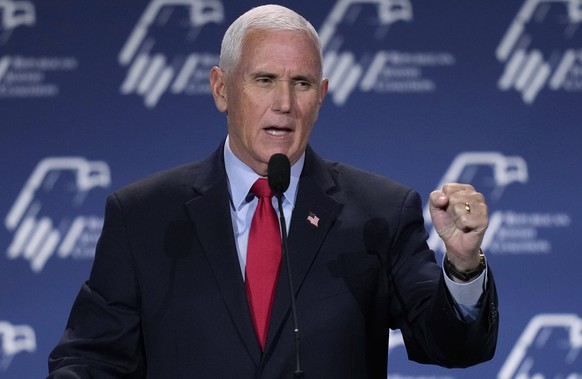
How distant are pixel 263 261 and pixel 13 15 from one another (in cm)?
228

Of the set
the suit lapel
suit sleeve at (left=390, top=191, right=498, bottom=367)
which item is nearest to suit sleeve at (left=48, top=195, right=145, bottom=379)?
the suit lapel

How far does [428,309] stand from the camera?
6.48ft

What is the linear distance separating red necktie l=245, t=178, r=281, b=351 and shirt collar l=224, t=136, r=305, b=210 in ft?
0.17

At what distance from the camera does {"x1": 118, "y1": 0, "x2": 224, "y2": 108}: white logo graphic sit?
396 centimetres

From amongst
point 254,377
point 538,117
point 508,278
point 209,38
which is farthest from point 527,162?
point 254,377

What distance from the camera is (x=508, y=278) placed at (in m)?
3.96

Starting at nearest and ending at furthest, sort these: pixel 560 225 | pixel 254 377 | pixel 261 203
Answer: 1. pixel 254 377
2. pixel 261 203
3. pixel 560 225

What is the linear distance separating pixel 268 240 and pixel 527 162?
82.4 inches

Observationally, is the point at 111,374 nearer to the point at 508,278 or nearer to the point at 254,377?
the point at 254,377

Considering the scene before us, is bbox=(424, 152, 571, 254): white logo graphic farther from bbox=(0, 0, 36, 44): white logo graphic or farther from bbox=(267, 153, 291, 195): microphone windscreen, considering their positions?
bbox=(267, 153, 291, 195): microphone windscreen

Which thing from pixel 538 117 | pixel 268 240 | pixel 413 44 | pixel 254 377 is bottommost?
pixel 254 377

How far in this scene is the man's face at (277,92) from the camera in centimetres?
212

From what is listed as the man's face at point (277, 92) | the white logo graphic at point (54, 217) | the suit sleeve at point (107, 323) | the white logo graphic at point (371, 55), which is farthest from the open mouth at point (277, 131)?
the white logo graphic at point (54, 217)

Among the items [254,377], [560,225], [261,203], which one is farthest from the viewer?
[560,225]
